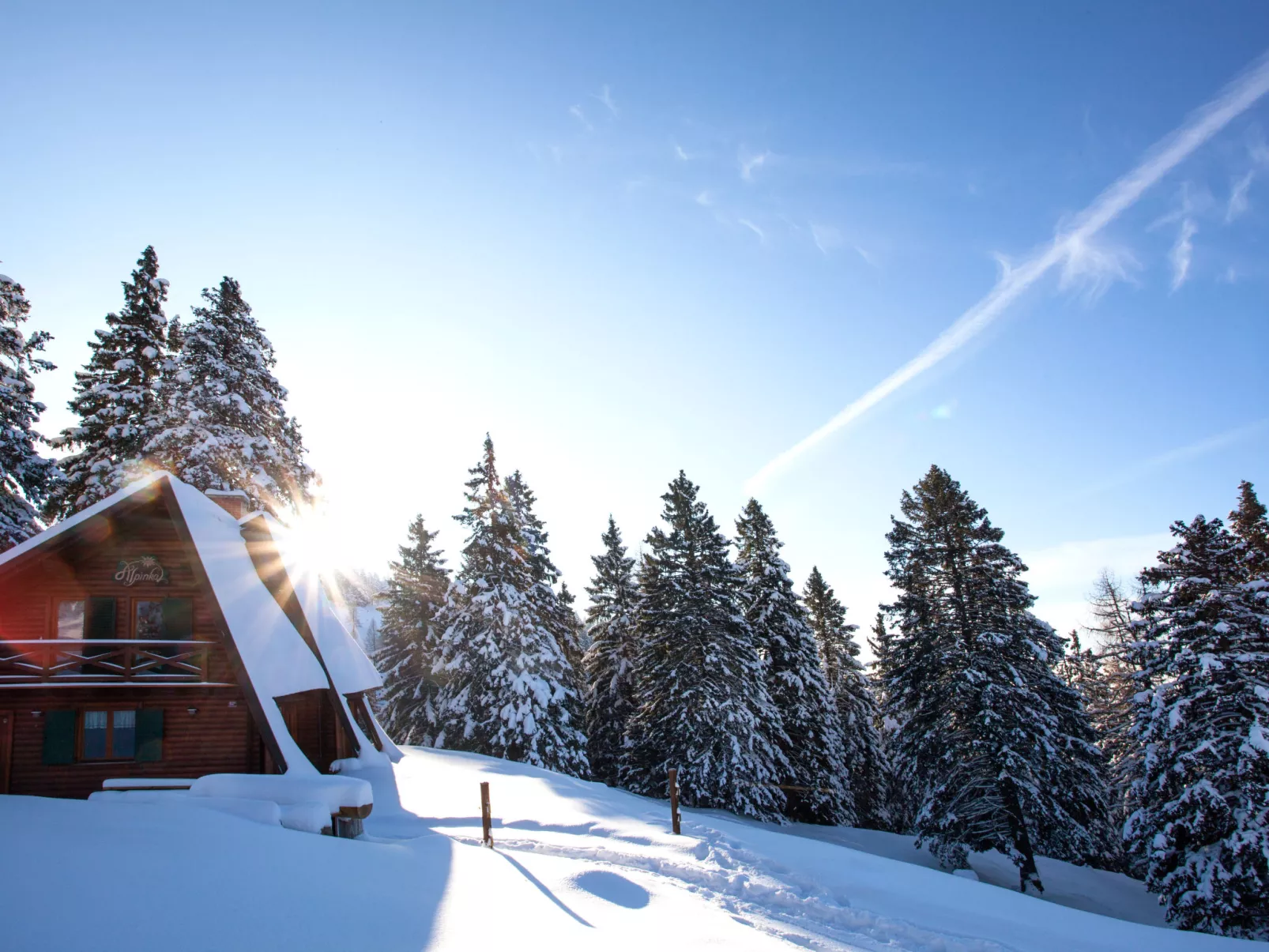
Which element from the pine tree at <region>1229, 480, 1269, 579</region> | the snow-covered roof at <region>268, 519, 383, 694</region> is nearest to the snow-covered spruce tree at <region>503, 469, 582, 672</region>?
the snow-covered roof at <region>268, 519, 383, 694</region>

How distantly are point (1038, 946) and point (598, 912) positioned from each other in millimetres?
5993

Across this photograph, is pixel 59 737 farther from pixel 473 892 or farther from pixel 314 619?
pixel 473 892

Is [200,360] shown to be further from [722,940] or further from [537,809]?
[722,940]

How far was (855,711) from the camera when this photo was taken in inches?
1487

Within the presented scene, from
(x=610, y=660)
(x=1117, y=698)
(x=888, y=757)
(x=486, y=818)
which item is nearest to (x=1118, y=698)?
(x=1117, y=698)

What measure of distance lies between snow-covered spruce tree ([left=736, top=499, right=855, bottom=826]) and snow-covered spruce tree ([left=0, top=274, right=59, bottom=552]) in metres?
25.9

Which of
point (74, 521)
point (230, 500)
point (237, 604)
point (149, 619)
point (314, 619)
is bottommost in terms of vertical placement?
point (314, 619)

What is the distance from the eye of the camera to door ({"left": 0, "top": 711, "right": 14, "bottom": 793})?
15305 mm

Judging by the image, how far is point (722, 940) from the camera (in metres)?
7.41

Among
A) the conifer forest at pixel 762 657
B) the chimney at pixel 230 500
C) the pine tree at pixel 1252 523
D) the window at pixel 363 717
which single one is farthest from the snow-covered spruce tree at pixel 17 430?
the pine tree at pixel 1252 523

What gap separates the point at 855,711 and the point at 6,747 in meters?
35.8

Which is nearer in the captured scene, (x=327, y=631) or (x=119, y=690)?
(x=119, y=690)

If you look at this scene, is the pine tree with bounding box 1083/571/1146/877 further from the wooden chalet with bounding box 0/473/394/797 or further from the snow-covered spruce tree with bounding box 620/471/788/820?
the wooden chalet with bounding box 0/473/394/797

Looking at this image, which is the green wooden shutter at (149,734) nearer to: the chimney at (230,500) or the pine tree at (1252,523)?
the chimney at (230,500)
